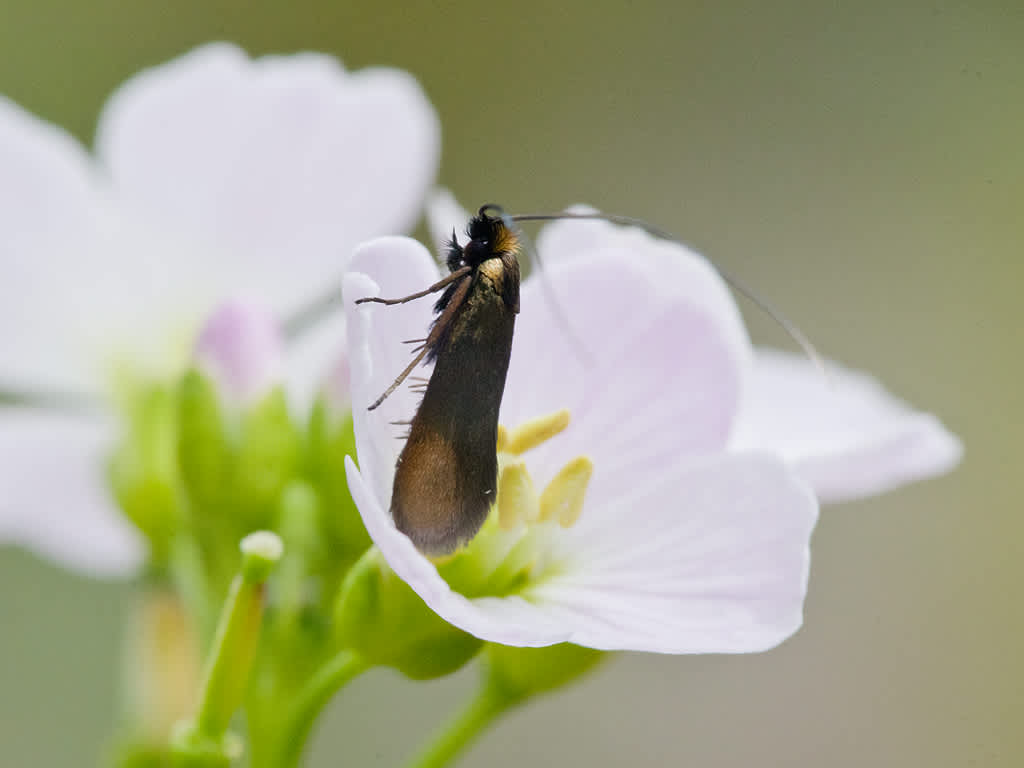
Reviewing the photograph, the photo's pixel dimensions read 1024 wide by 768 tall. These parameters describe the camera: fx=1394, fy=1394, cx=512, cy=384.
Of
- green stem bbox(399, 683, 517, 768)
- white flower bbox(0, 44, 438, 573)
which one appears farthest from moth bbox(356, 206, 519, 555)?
white flower bbox(0, 44, 438, 573)

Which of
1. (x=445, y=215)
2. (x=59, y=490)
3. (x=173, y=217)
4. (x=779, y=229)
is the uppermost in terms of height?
(x=445, y=215)

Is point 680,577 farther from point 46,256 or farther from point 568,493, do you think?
point 46,256

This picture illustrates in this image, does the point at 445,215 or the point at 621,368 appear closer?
the point at 621,368

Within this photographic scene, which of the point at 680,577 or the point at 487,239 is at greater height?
the point at 487,239

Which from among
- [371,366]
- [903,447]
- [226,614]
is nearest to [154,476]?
[226,614]

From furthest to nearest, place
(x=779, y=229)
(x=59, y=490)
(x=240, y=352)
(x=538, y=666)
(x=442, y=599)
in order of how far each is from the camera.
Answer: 1. (x=779, y=229)
2. (x=59, y=490)
3. (x=240, y=352)
4. (x=538, y=666)
5. (x=442, y=599)

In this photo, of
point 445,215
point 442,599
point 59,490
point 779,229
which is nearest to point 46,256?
point 59,490

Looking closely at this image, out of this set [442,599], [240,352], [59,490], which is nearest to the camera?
[442,599]

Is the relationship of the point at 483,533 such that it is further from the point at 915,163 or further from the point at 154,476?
the point at 915,163
